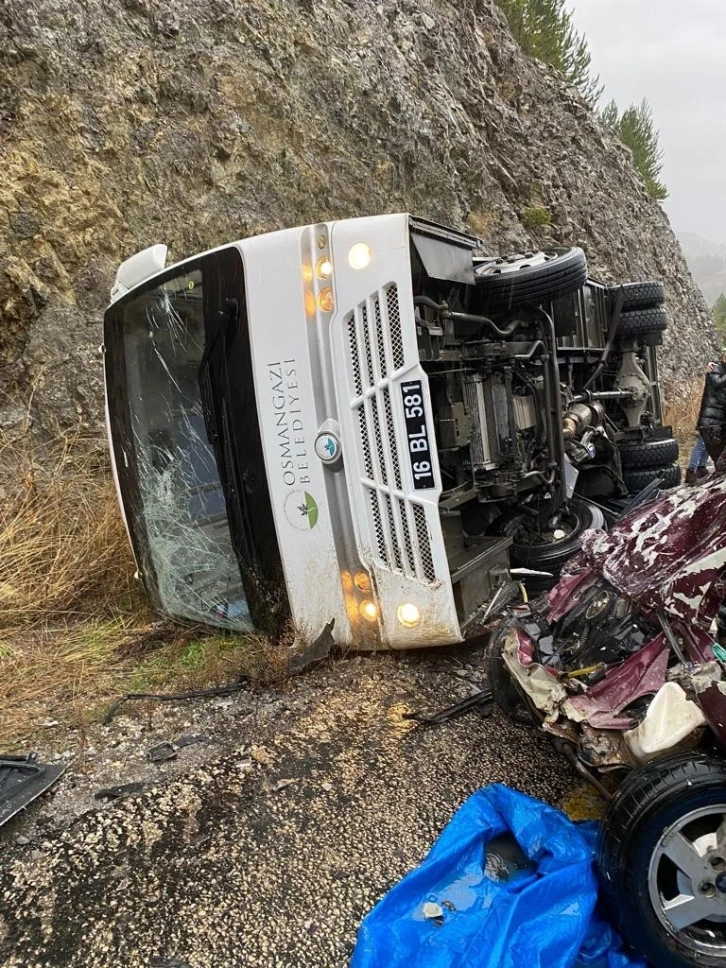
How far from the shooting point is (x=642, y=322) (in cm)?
632

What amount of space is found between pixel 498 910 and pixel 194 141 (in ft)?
27.1

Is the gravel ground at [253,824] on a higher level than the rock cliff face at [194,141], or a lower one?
lower

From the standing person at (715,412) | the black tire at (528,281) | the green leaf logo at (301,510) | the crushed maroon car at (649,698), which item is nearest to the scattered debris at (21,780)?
the green leaf logo at (301,510)

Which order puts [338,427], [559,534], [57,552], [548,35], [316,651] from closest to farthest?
[338,427], [316,651], [559,534], [57,552], [548,35]

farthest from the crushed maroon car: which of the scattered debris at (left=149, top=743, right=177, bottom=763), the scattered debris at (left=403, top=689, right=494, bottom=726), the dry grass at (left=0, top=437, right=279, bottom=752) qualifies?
the dry grass at (left=0, top=437, right=279, bottom=752)

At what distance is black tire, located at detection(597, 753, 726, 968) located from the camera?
175cm

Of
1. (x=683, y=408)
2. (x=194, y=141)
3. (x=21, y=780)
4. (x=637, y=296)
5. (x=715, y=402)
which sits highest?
(x=194, y=141)

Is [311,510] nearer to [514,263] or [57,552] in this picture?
[514,263]

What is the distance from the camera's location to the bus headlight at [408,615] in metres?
3.12

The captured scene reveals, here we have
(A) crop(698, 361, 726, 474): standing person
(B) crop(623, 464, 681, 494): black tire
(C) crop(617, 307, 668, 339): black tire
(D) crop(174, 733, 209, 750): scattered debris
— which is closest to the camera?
(D) crop(174, 733, 209, 750): scattered debris

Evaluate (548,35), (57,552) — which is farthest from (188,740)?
(548,35)

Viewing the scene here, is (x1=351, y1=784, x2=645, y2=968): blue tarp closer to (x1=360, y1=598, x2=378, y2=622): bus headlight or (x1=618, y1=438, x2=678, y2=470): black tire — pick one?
(x1=360, y1=598, x2=378, y2=622): bus headlight

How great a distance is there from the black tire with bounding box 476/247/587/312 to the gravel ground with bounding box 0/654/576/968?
2163mm

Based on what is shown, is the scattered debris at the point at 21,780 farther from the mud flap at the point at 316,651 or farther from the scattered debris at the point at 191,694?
the mud flap at the point at 316,651
